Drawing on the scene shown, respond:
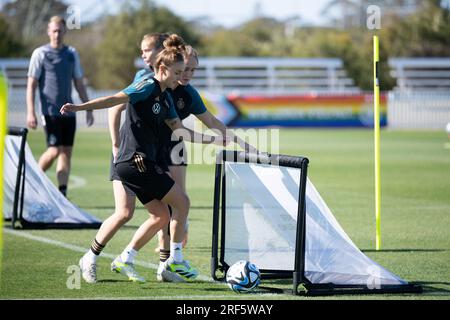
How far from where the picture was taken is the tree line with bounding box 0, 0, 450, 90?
2052 inches

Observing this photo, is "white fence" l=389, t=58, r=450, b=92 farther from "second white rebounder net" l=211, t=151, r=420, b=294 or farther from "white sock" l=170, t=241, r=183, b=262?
"white sock" l=170, t=241, r=183, b=262

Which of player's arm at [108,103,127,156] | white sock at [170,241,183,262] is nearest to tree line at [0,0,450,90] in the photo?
player's arm at [108,103,127,156]

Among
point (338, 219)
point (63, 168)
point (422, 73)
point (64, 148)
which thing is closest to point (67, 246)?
point (63, 168)

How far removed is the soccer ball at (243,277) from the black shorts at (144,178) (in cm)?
85

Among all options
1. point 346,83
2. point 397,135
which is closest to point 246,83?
point 346,83

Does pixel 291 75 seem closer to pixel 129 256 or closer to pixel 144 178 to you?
pixel 129 256

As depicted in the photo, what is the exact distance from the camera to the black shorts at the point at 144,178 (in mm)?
7629

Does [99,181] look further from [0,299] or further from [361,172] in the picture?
[0,299]

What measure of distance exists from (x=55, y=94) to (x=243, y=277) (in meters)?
6.24

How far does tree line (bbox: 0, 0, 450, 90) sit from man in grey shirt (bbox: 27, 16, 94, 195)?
3812 centimetres

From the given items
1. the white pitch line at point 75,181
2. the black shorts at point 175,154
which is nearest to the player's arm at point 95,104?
the black shorts at point 175,154

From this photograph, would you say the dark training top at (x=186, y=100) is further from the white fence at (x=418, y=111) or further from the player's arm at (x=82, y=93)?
the white fence at (x=418, y=111)

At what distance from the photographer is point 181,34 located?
54406 mm

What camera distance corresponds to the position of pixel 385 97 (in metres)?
35.0
